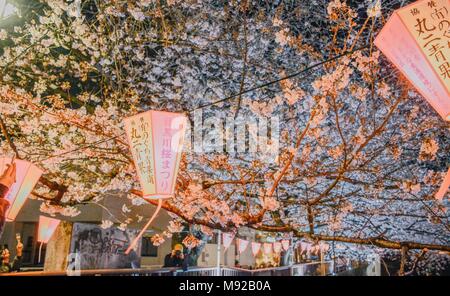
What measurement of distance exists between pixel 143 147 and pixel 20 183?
272 centimetres

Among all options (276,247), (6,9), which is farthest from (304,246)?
(6,9)

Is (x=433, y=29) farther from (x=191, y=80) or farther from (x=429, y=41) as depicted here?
(x=191, y=80)

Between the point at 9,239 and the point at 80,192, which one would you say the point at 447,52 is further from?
the point at 9,239

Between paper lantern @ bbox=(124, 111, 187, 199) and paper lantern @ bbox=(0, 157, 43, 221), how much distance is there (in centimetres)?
233

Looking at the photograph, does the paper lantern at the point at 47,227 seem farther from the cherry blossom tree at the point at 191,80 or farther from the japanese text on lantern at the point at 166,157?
the japanese text on lantern at the point at 166,157

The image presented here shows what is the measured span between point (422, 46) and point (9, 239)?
2044 centimetres

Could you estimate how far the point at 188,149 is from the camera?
10258 millimetres

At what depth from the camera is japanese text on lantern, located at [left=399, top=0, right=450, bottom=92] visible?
407cm

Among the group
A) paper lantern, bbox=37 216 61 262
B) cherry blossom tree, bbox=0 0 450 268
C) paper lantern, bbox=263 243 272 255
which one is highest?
cherry blossom tree, bbox=0 0 450 268

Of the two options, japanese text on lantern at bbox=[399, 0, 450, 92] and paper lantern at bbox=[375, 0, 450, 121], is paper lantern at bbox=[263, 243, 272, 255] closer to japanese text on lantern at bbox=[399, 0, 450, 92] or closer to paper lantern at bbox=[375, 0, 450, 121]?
paper lantern at bbox=[375, 0, 450, 121]

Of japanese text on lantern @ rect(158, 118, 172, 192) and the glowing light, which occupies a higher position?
the glowing light

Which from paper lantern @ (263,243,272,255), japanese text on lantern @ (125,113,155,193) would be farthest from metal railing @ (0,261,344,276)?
japanese text on lantern @ (125,113,155,193)

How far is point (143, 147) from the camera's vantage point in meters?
6.05
